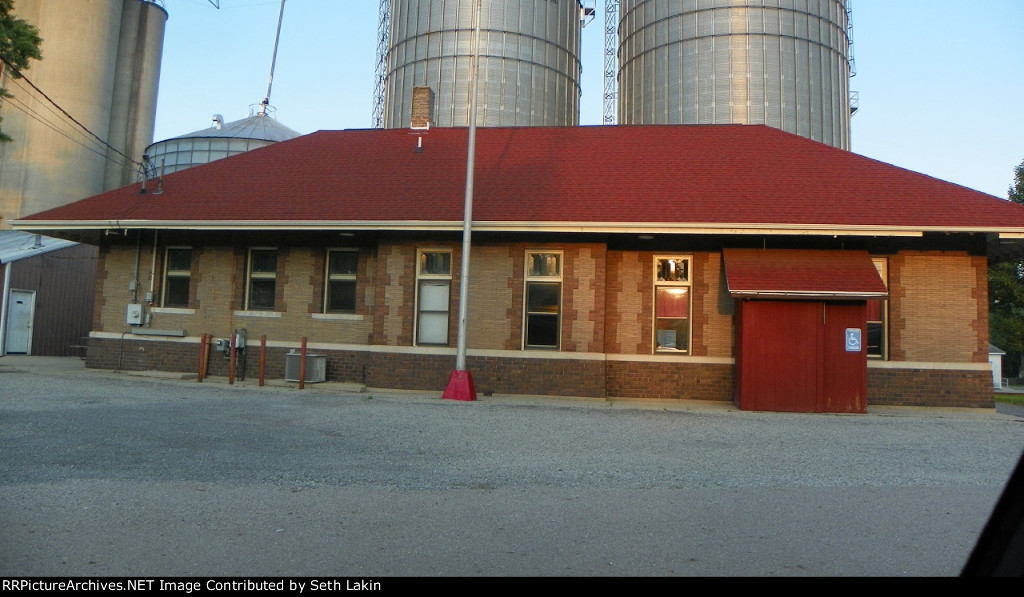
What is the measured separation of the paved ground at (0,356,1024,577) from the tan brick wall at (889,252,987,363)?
3.39m

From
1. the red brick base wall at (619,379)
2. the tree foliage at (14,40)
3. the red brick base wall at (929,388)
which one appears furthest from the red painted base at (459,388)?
the tree foliage at (14,40)

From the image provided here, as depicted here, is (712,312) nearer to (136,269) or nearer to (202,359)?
(202,359)

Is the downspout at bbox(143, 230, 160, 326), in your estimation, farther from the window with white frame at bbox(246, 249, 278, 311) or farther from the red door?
the red door

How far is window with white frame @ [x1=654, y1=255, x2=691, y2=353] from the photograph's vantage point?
16.8 meters

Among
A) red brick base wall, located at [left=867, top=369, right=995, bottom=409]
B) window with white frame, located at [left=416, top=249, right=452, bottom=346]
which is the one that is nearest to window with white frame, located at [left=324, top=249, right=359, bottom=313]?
window with white frame, located at [left=416, top=249, right=452, bottom=346]

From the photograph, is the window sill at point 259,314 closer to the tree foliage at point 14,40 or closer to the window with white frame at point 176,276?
the window with white frame at point 176,276

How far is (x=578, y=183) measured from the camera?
17.9 meters

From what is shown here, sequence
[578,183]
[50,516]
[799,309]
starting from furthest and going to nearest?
[578,183], [799,309], [50,516]

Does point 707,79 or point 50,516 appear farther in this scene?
point 707,79

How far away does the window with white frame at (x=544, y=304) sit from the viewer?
1672cm

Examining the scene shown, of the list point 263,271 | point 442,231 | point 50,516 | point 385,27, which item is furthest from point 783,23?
point 50,516

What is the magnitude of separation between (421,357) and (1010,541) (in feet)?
49.7

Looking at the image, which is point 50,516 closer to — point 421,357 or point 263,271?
point 421,357

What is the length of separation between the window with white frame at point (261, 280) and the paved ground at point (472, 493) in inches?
243
